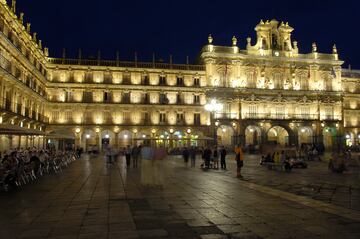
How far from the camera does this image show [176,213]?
8922 millimetres

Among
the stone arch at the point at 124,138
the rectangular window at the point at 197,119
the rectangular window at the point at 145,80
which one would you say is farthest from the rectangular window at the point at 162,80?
the stone arch at the point at 124,138

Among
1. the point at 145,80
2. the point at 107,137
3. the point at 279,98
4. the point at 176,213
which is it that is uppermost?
A: the point at 145,80

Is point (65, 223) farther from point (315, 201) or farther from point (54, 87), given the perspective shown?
point (54, 87)

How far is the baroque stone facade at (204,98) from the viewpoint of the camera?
50.7 metres

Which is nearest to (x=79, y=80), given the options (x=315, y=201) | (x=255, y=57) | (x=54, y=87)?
(x=54, y=87)

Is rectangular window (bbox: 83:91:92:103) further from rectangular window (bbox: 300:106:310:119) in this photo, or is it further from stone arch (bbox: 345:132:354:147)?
stone arch (bbox: 345:132:354:147)

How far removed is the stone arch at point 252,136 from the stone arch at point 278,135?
8.12 feet

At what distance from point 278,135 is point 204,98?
1545 cm

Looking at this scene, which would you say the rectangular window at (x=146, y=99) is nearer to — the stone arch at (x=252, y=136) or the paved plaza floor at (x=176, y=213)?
the stone arch at (x=252, y=136)

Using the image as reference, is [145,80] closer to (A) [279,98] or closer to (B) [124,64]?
(B) [124,64]

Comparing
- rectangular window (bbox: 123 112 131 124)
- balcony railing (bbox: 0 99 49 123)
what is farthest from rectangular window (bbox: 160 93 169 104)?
balcony railing (bbox: 0 99 49 123)

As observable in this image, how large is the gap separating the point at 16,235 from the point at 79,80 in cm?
4688

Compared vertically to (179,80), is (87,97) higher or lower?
lower

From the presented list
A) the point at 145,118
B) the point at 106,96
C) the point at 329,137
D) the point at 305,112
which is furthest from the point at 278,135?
the point at 106,96
